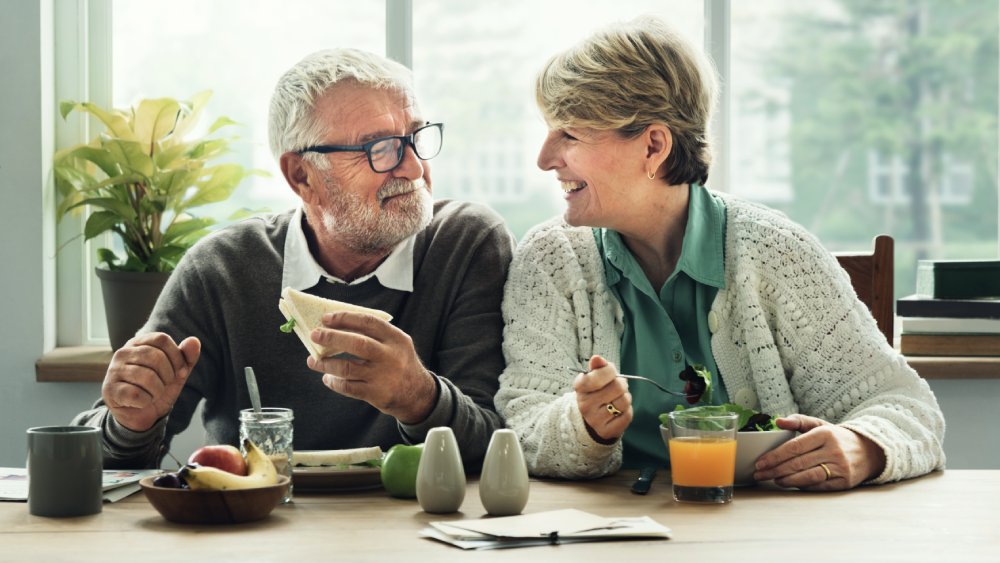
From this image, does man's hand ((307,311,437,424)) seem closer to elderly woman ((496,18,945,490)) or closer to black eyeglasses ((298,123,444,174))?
elderly woman ((496,18,945,490))

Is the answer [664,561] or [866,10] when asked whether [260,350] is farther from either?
[866,10]

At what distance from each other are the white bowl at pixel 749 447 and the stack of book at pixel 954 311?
4.54 feet

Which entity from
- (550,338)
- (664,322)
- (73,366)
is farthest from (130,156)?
(664,322)

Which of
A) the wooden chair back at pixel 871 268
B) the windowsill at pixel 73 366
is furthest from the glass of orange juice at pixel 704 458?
the windowsill at pixel 73 366

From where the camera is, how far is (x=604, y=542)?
1404 mm

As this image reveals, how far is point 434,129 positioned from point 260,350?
542mm

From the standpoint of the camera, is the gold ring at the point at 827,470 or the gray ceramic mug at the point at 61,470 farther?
the gold ring at the point at 827,470

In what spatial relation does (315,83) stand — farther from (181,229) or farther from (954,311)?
(954,311)

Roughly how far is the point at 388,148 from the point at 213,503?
2.88 feet

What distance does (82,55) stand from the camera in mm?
3023

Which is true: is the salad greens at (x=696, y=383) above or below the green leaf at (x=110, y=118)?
below

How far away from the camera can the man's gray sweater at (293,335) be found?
210 cm

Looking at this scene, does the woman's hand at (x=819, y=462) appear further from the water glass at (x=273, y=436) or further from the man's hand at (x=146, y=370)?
the man's hand at (x=146, y=370)

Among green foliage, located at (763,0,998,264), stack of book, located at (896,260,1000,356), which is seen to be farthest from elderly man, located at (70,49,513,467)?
green foliage, located at (763,0,998,264)
